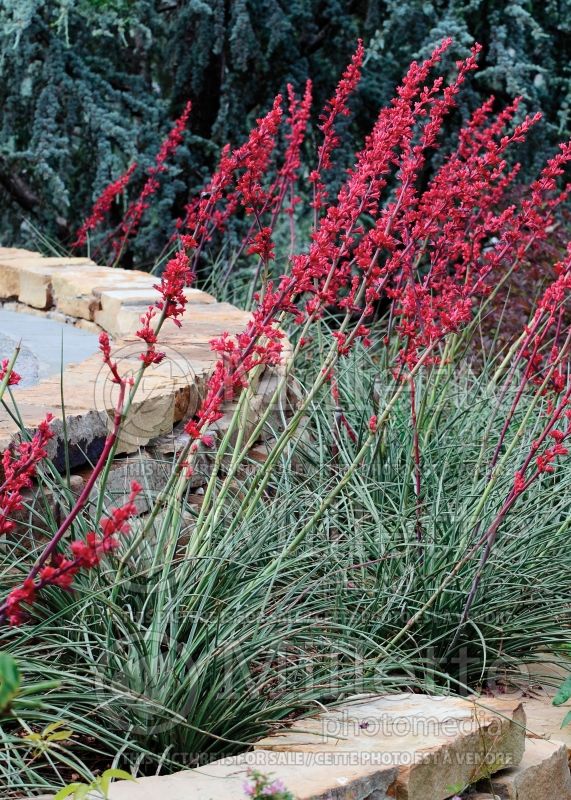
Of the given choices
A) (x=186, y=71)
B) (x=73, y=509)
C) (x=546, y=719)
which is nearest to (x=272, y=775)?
(x=73, y=509)

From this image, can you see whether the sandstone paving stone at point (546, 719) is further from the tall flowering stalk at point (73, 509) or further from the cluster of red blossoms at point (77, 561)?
the cluster of red blossoms at point (77, 561)

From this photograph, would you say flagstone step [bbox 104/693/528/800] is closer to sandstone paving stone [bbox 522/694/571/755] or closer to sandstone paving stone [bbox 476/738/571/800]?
sandstone paving stone [bbox 476/738/571/800]

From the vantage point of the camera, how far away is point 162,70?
27.6 ft

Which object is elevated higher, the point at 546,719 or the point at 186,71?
the point at 186,71

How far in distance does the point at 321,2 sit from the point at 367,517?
5.82 metres

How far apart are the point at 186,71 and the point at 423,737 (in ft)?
20.5

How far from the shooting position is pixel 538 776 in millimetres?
2480

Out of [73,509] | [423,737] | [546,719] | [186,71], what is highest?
[186,71]

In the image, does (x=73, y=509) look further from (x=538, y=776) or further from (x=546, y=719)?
(x=546, y=719)

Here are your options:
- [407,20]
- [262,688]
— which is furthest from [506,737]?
[407,20]

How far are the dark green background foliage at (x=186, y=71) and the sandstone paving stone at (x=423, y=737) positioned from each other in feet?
16.4

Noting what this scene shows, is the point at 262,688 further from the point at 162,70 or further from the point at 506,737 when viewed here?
the point at 162,70

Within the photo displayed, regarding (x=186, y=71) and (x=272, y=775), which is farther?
(x=186, y=71)

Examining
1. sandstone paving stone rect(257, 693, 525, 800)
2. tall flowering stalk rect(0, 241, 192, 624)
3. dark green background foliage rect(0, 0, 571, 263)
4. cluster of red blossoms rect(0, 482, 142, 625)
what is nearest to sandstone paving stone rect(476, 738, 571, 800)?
sandstone paving stone rect(257, 693, 525, 800)
